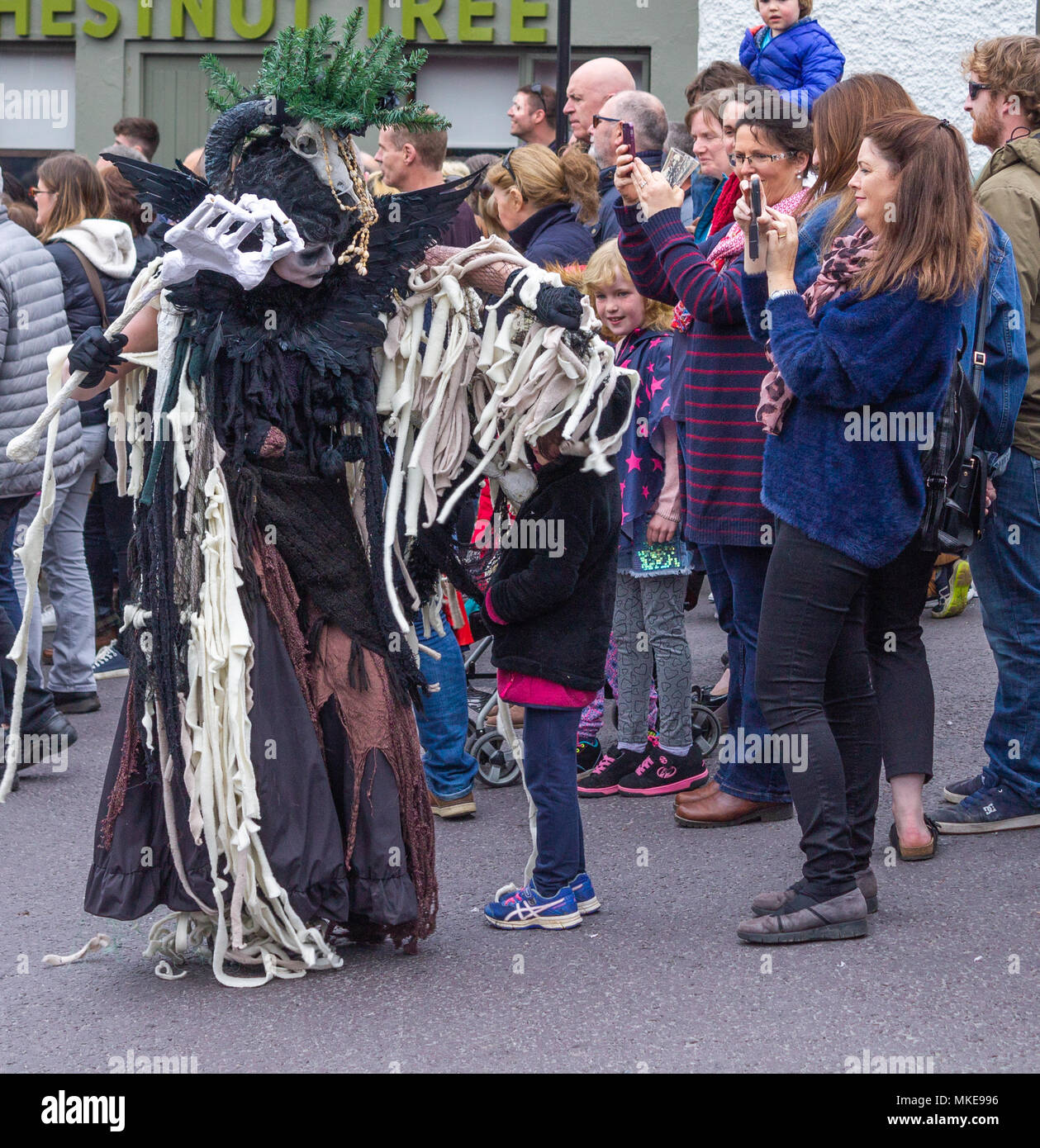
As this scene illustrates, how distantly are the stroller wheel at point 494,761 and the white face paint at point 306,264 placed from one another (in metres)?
2.25

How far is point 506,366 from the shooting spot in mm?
3666

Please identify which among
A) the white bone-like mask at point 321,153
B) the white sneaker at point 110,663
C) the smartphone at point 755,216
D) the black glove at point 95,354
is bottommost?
the white sneaker at point 110,663

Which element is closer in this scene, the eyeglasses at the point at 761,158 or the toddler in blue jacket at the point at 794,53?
the eyeglasses at the point at 761,158

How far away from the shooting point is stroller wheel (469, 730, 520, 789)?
533 centimetres

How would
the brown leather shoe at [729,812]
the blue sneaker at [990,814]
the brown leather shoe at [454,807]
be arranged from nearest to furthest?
the blue sneaker at [990,814] → the brown leather shoe at [729,812] → the brown leather shoe at [454,807]

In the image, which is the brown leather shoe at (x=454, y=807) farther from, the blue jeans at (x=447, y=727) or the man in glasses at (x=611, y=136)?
the man in glasses at (x=611, y=136)

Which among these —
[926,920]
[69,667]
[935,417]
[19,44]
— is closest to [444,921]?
[926,920]

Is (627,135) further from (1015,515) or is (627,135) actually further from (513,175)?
(513,175)

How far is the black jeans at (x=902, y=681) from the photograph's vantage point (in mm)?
4242

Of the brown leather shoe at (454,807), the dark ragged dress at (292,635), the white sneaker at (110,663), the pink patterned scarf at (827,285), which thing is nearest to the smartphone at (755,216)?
the pink patterned scarf at (827,285)

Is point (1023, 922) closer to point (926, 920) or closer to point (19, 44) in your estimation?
point (926, 920)

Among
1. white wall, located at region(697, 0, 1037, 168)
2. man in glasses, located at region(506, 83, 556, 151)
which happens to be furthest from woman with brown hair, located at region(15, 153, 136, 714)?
white wall, located at region(697, 0, 1037, 168)

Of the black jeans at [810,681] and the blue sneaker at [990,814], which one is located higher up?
the black jeans at [810,681]

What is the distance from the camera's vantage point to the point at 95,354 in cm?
349
